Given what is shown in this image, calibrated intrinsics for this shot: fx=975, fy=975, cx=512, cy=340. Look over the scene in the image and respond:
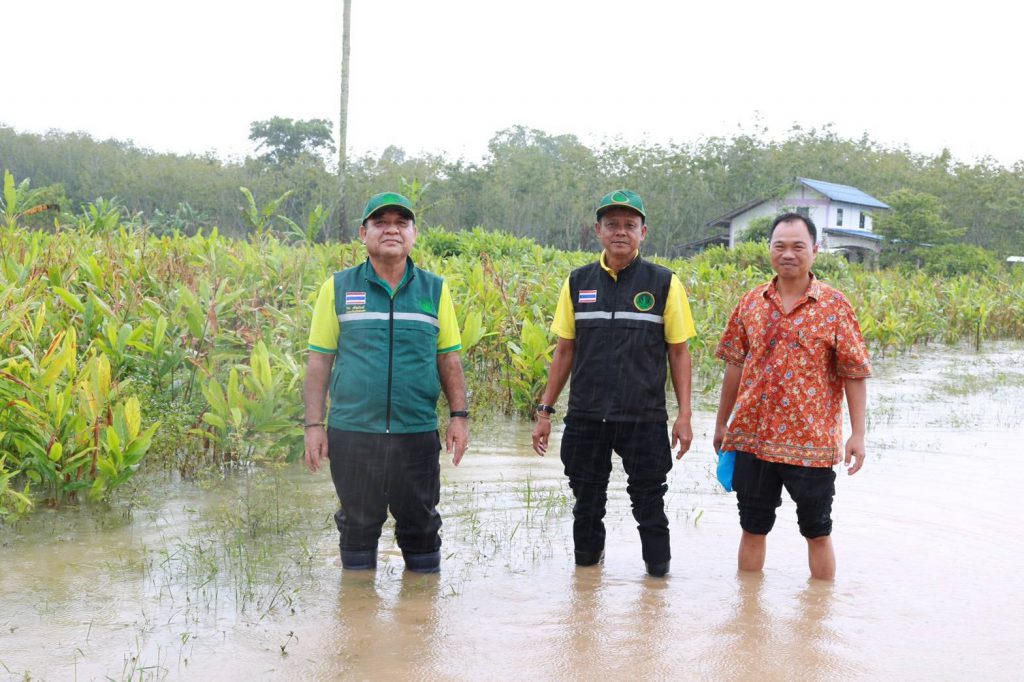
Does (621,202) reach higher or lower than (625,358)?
higher

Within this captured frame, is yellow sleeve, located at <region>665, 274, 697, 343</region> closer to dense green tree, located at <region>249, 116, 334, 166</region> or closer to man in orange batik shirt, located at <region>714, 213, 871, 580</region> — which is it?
man in orange batik shirt, located at <region>714, 213, 871, 580</region>

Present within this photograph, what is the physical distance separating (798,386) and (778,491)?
432mm

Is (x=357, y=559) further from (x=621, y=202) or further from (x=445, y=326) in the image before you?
(x=621, y=202)

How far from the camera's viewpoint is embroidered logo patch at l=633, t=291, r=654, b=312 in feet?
11.9

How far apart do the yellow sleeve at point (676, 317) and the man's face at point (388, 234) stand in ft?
3.22

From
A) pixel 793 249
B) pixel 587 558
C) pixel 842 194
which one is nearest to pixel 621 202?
pixel 793 249

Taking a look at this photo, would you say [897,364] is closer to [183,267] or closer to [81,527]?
[183,267]

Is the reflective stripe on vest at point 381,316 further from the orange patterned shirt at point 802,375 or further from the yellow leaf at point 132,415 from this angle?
the yellow leaf at point 132,415


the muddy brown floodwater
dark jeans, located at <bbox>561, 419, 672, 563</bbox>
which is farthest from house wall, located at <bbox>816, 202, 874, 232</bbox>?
dark jeans, located at <bbox>561, 419, 672, 563</bbox>

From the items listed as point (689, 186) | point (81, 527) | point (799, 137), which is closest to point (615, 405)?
point (81, 527)

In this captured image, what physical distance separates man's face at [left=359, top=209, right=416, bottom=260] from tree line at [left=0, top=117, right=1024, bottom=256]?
3195cm

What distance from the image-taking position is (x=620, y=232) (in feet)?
11.9

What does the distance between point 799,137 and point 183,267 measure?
55191mm

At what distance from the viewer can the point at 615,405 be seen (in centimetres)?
363
